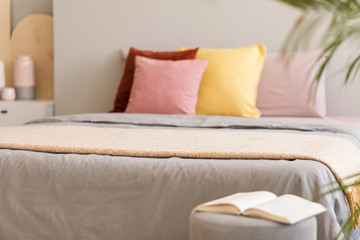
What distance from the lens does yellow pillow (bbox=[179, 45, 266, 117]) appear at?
358 cm

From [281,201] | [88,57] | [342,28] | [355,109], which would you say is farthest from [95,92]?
[342,28]

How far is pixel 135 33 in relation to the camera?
4340 mm

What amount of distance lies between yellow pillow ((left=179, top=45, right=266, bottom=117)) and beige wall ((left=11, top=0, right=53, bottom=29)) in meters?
1.62

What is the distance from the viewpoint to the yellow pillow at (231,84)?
358 cm

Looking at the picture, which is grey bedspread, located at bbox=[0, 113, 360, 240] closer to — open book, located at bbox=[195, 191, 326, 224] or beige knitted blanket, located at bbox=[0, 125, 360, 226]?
beige knitted blanket, located at bbox=[0, 125, 360, 226]

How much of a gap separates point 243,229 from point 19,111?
314 centimetres

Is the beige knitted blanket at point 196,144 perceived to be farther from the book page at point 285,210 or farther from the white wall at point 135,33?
the white wall at point 135,33

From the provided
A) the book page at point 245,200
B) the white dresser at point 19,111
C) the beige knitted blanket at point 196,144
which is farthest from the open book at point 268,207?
the white dresser at point 19,111

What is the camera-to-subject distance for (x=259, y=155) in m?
2.05

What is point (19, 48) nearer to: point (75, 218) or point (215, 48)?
point (215, 48)

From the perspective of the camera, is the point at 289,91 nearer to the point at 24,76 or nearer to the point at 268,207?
the point at 24,76

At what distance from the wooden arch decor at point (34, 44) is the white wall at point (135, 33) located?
10.2 inches

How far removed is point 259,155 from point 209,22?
227 centimetres

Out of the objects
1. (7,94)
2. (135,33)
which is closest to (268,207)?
(135,33)
